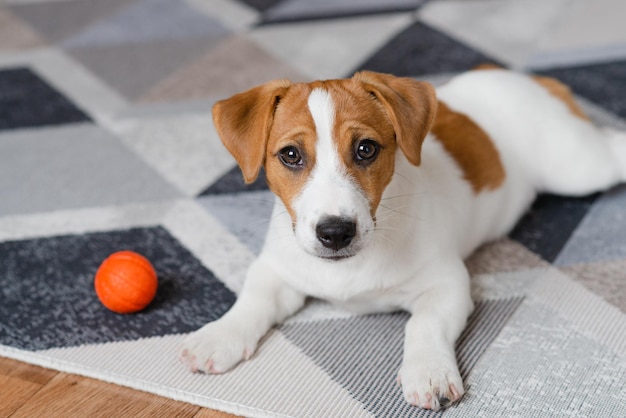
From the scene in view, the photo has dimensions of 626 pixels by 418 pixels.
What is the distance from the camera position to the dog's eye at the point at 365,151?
7.04 ft

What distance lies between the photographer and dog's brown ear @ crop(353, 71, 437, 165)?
220 cm

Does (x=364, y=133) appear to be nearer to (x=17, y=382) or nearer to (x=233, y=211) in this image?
(x=233, y=211)

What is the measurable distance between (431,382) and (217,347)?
1.86 feet

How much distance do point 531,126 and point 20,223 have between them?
177 centimetres

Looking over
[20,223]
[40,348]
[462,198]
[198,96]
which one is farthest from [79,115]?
[462,198]

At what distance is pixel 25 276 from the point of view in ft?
9.00

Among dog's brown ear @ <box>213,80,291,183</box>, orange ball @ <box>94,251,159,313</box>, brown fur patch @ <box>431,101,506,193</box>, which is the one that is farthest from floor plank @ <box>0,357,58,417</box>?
brown fur patch @ <box>431,101,506,193</box>

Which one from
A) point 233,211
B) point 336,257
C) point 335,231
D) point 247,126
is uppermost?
point 247,126

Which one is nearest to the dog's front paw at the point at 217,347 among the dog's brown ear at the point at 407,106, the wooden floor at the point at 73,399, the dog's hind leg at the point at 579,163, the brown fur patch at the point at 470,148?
the wooden floor at the point at 73,399

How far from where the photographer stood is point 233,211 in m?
3.06

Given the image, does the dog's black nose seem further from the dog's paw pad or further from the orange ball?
the orange ball

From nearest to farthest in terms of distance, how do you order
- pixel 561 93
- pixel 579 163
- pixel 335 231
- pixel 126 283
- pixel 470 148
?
pixel 335 231
pixel 126 283
pixel 470 148
pixel 579 163
pixel 561 93

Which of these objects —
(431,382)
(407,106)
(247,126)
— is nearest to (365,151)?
(407,106)

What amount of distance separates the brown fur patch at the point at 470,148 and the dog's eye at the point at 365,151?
50cm
